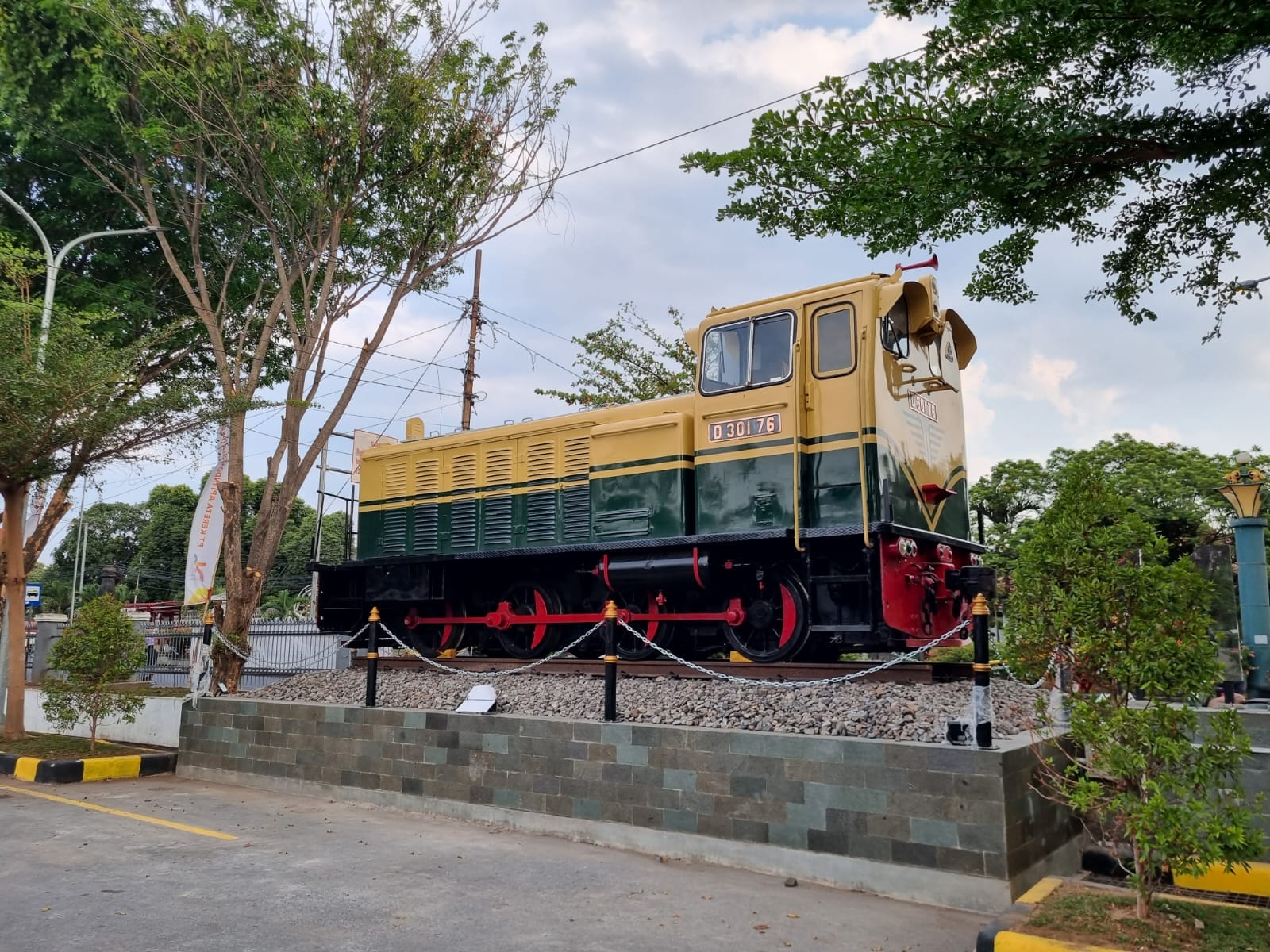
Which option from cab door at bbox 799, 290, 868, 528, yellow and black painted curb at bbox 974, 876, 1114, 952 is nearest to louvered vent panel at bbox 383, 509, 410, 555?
cab door at bbox 799, 290, 868, 528

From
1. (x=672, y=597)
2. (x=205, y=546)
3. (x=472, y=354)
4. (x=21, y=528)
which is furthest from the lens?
(x=472, y=354)

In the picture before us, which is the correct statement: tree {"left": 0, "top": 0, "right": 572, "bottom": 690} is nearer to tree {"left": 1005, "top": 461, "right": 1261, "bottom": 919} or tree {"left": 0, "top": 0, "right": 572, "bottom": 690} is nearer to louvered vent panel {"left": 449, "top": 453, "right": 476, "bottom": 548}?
louvered vent panel {"left": 449, "top": 453, "right": 476, "bottom": 548}

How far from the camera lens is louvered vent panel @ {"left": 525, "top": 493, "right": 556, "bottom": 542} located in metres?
9.96

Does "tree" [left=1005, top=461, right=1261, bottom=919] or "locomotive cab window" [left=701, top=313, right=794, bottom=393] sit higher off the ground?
"locomotive cab window" [left=701, top=313, right=794, bottom=393]

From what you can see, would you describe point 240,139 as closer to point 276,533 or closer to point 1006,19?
point 276,533

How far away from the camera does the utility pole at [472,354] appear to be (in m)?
22.9

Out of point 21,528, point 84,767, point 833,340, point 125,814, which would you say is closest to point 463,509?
point 125,814

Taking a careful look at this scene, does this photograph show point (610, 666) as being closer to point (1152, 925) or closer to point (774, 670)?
point (774, 670)

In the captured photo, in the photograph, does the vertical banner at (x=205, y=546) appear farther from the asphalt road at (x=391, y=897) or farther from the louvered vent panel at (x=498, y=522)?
the asphalt road at (x=391, y=897)

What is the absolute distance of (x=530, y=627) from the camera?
1034 centimetres

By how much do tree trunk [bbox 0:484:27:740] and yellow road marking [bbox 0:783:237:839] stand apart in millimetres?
2562

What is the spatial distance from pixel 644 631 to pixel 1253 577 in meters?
8.17

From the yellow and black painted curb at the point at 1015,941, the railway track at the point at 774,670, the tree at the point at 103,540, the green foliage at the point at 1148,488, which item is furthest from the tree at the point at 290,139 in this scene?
the tree at the point at 103,540

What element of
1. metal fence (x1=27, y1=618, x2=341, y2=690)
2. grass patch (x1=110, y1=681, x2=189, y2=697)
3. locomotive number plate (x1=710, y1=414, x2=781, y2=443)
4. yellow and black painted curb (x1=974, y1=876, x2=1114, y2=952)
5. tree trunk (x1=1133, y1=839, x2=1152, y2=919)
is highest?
locomotive number plate (x1=710, y1=414, x2=781, y2=443)
